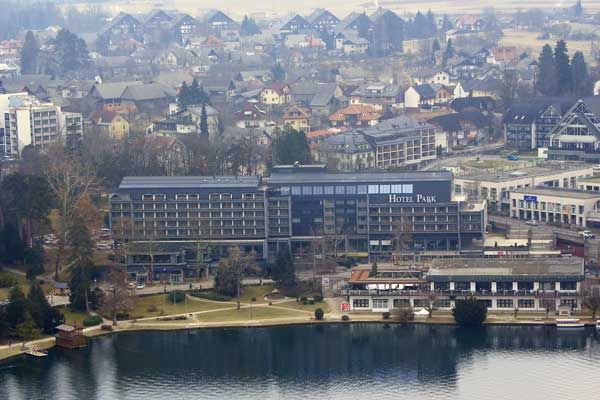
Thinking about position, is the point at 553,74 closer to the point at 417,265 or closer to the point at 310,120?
the point at 310,120

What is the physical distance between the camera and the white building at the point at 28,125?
68750 mm

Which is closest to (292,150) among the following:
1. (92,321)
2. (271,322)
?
(271,322)

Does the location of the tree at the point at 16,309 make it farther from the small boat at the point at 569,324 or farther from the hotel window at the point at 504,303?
the small boat at the point at 569,324

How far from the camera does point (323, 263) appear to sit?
157 ft

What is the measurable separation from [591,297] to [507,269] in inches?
104

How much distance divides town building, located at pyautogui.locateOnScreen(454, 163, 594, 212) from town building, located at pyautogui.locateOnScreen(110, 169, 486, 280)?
4.96 metres

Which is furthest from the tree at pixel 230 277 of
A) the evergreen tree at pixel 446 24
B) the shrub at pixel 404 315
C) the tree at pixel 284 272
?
the evergreen tree at pixel 446 24

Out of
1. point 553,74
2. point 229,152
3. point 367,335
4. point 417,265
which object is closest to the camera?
point 367,335

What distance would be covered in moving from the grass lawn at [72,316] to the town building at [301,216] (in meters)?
4.59

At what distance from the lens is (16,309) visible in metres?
42.3

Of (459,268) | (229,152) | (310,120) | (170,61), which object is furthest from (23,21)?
(459,268)

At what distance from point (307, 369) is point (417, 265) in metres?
8.23

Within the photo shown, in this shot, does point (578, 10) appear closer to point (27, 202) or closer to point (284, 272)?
point (27, 202)

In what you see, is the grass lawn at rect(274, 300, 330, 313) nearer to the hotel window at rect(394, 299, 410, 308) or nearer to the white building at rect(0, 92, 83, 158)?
the hotel window at rect(394, 299, 410, 308)
